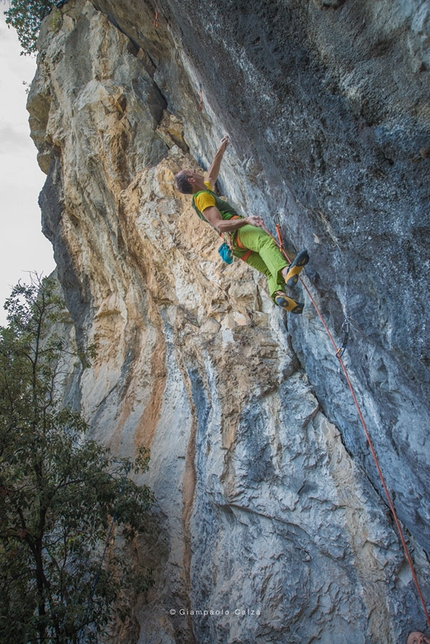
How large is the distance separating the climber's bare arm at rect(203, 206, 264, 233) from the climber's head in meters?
0.58

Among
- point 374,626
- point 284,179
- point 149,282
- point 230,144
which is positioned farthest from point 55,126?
point 374,626

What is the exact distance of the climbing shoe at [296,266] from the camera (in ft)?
11.0

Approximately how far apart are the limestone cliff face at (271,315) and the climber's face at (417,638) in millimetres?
71

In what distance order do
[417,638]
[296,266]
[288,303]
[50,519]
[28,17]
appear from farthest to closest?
1. [28,17]
2. [50,519]
3. [288,303]
4. [296,266]
5. [417,638]

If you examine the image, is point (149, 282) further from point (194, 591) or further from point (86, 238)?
point (194, 591)

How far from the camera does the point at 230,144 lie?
471 cm

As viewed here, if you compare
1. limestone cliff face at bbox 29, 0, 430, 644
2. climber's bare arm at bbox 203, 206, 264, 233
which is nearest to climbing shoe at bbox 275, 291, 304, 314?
limestone cliff face at bbox 29, 0, 430, 644

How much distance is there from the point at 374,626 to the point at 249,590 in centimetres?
109

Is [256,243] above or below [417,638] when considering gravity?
above

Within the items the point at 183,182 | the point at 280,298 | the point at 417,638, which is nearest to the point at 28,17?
the point at 183,182

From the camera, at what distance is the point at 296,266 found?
3.43 m

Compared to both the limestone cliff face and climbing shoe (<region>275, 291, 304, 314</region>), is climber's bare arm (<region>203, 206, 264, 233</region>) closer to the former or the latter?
the limestone cliff face

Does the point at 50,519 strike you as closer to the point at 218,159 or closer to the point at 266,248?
the point at 266,248

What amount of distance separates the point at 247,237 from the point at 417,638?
3.68 m
